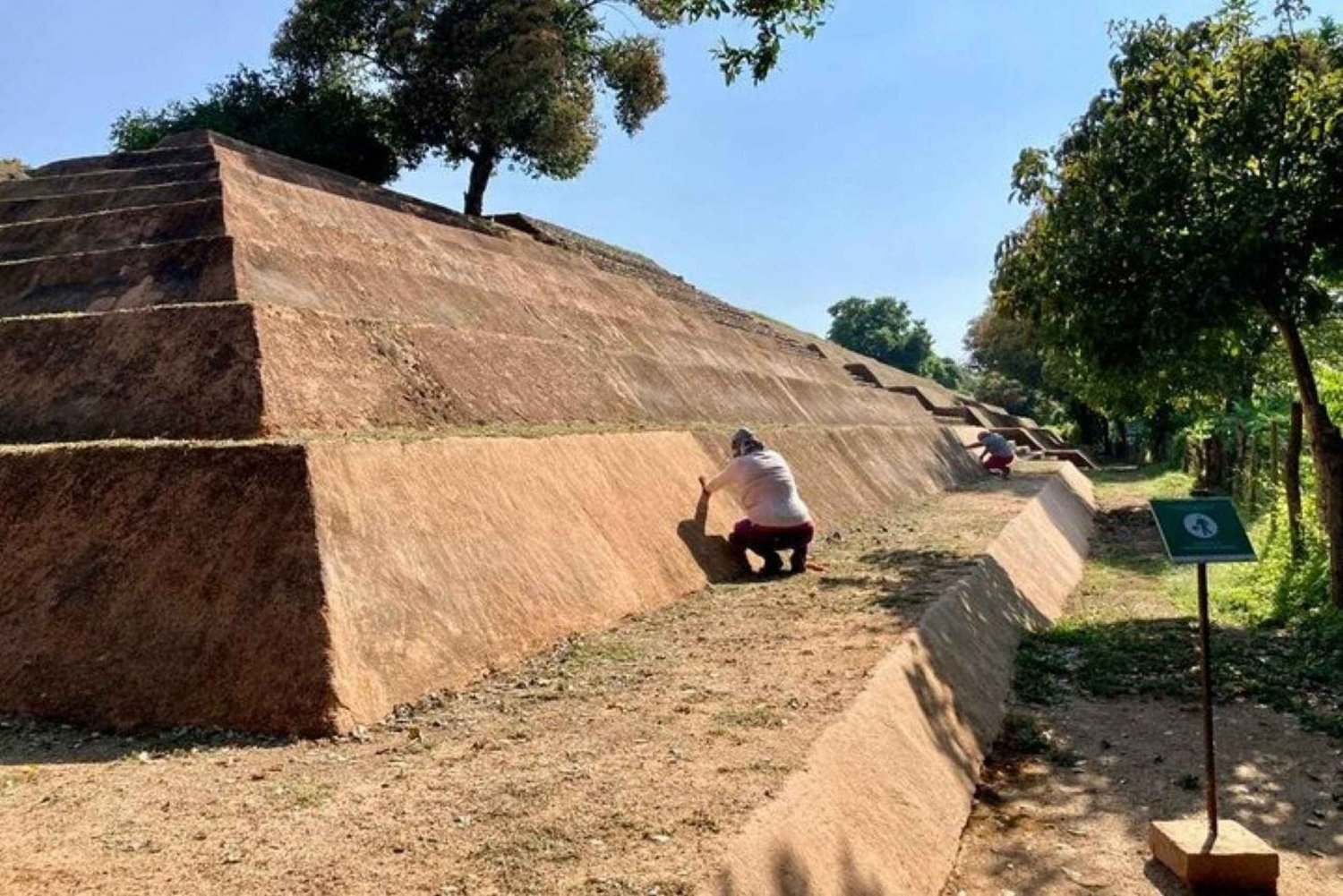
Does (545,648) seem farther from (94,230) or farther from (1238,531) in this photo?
(94,230)

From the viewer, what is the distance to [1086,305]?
8.60 meters

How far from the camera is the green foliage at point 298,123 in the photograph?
20656mm

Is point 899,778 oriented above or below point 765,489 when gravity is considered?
below

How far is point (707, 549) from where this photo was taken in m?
7.81

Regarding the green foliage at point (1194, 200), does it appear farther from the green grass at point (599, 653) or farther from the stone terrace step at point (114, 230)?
the stone terrace step at point (114, 230)

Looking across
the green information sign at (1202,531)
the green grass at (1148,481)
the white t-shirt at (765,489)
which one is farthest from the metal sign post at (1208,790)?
the green grass at (1148,481)

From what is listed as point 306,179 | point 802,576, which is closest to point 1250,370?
point 802,576

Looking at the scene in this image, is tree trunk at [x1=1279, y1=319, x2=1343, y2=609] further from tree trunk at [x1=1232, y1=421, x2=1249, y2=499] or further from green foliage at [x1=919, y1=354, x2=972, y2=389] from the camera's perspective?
green foliage at [x1=919, y1=354, x2=972, y2=389]

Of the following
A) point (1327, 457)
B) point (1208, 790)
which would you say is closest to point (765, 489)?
point (1208, 790)

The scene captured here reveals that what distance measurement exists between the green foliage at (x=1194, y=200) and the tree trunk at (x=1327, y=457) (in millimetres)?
344

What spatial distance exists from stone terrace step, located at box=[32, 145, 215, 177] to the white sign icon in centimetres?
1279

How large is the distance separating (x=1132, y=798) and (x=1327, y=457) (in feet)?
16.3

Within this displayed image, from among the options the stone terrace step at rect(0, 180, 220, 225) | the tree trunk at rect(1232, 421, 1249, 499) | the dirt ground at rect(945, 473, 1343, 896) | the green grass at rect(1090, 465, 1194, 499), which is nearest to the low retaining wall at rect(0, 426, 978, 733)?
the dirt ground at rect(945, 473, 1343, 896)

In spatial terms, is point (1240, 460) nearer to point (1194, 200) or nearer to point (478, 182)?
point (1194, 200)
